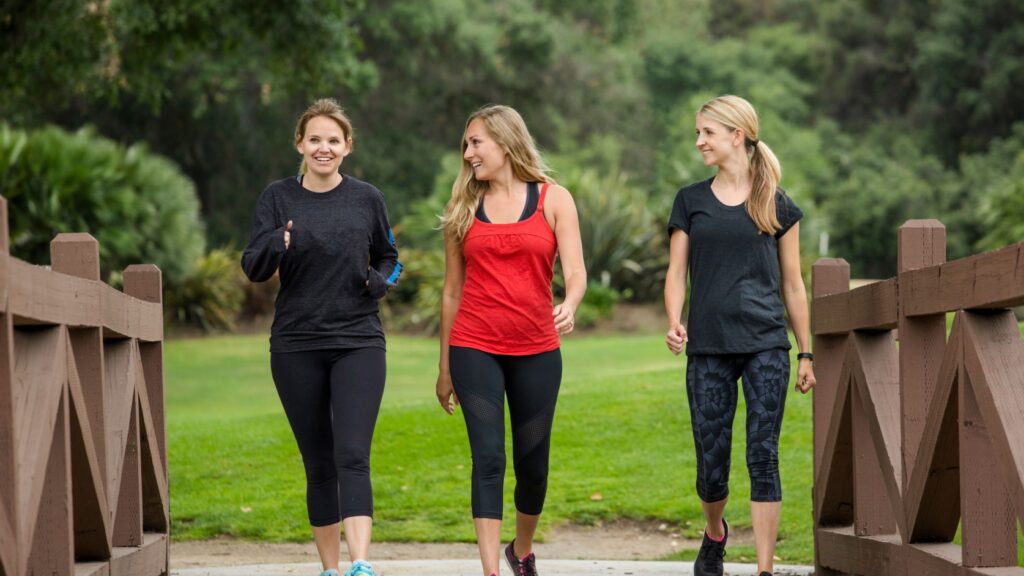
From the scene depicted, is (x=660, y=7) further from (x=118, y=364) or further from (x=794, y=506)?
(x=118, y=364)

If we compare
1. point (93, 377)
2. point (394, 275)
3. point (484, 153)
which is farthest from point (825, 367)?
point (93, 377)

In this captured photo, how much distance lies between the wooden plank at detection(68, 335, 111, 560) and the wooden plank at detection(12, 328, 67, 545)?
35 cm

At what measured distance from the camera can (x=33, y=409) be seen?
14.1 ft

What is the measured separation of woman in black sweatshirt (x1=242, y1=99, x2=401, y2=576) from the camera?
5.73 metres

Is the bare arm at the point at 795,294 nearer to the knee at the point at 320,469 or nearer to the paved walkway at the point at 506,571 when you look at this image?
the paved walkway at the point at 506,571

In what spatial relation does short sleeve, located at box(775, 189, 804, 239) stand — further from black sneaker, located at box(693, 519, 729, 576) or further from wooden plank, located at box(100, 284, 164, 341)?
wooden plank, located at box(100, 284, 164, 341)

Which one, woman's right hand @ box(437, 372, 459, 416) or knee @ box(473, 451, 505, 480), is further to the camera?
woman's right hand @ box(437, 372, 459, 416)

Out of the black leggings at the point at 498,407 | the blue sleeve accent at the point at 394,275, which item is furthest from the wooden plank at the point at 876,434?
the blue sleeve accent at the point at 394,275

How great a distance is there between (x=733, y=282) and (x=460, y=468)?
201 inches

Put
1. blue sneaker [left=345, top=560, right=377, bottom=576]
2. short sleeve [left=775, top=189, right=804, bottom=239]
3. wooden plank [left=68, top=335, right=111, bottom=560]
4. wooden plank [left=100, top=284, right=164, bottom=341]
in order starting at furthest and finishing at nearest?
1. short sleeve [left=775, top=189, right=804, bottom=239]
2. wooden plank [left=100, top=284, right=164, bottom=341]
3. blue sneaker [left=345, top=560, right=377, bottom=576]
4. wooden plank [left=68, top=335, right=111, bottom=560]

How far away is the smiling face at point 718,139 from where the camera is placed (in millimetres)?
6059

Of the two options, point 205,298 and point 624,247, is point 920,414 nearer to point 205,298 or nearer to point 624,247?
point 624,247

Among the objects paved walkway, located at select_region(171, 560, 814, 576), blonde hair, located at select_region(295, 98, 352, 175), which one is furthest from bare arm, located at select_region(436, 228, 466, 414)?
paved walkway, located at select_region(171, 560, 814, 576)

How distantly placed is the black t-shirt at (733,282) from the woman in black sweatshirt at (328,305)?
1210 millimetres
